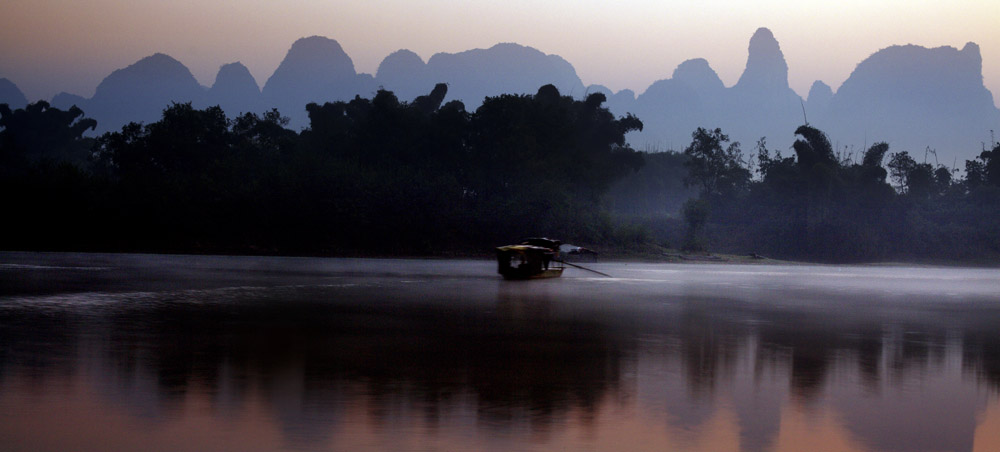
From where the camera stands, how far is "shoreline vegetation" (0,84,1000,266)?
63.5m

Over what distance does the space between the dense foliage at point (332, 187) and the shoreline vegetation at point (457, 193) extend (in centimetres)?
13

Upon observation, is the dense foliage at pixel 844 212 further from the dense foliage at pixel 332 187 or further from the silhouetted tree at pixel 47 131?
the silhouetted tree at pixel 47 131

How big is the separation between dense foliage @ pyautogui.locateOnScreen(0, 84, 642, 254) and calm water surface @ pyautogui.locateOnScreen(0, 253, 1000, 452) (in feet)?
135

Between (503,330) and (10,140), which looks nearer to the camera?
(503,330)

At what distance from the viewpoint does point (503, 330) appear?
17.2m

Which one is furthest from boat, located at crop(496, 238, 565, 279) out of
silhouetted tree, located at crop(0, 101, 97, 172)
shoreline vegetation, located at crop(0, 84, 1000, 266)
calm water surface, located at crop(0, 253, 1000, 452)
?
silhouetted tree, located at crop(0, 101, 97, 172)

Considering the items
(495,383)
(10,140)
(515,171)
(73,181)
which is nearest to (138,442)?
(495,383)

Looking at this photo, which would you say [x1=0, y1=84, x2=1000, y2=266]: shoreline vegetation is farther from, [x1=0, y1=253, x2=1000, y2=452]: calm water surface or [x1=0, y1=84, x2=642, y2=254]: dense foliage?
[x1=0, y1=253, x2=1000, y2=452]: calm water surface

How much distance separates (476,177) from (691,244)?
18.5m

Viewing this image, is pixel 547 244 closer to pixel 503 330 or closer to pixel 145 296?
pixel 145 296

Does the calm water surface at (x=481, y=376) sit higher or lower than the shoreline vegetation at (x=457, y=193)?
lower

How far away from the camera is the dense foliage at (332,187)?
205 feet

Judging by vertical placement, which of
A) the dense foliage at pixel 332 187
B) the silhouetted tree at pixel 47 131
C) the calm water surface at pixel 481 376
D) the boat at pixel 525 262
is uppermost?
the silhouetted tree at pixel 47 131

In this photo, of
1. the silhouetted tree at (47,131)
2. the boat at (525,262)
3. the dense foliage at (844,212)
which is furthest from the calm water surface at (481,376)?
the silhouetted tree at (47,131)
